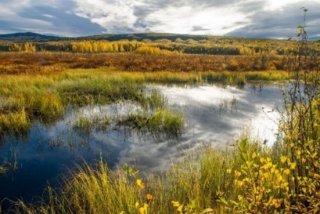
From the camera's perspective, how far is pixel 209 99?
18.6 metres

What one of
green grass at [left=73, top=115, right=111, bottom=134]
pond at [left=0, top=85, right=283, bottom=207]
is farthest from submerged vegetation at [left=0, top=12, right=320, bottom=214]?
pond at [left=0, top=85, right=283, bottom=207]

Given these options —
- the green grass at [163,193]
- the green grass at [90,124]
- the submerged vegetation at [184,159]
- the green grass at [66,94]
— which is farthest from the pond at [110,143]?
the green grass at [163,193]

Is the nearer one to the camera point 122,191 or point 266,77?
point 122,191

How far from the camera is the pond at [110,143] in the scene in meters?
8.47

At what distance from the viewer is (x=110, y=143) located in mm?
10914

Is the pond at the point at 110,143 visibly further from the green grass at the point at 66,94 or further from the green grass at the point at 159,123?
the green grass at the point at 66,94

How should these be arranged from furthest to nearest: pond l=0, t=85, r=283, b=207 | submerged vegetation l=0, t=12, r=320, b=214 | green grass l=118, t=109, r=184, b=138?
green grass l=118, t=109, r=184, b=138 < pond l=0, t=85, r=283, b=207 < submerged vegetation l=0, t=12, r=320, b=214

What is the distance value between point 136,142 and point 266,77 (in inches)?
805

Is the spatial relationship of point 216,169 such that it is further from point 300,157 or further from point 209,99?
point 209,99

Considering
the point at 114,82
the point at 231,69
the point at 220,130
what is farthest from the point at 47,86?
the point at 231,69

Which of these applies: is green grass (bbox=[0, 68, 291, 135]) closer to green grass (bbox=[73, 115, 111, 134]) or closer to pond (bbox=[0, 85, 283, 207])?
pond (bbox=[0, 85, 283, 207])

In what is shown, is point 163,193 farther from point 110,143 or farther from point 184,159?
point 110,143

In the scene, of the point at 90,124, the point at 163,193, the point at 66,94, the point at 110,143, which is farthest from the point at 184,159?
the point at 66,94

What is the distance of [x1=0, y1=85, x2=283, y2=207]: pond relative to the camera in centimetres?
847
